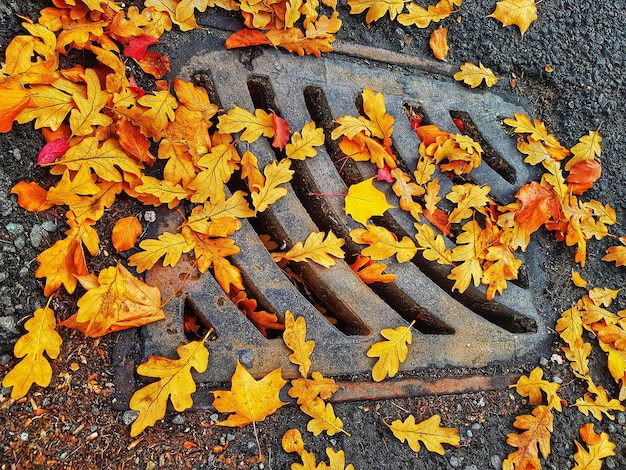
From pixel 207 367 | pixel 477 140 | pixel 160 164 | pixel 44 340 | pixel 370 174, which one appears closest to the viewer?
pixel 44 340

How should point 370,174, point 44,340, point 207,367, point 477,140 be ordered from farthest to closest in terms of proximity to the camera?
point 477,140, point 370,174, point 207,367, point 44,340

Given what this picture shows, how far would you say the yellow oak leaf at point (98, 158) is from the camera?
4.78ft

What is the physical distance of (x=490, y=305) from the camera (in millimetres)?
1833

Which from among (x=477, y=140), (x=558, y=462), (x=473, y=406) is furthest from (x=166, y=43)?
(x=558, y=462)

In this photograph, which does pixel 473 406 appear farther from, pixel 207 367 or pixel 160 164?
pixel 160 164

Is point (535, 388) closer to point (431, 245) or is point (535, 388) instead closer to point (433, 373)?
point (433, 373)

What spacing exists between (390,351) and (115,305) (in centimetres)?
80

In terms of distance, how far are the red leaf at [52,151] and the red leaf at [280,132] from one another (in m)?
0.60

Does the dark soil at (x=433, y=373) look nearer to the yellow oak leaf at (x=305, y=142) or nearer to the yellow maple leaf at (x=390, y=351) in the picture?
the yellow maple leaf at (x=390, y=351)

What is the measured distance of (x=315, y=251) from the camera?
5.36 ft

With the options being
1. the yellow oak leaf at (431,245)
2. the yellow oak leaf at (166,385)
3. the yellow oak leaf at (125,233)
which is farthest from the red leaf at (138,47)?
the yellow oak leaf at (431,245)

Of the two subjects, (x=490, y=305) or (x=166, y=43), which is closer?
(x=166, y=43)

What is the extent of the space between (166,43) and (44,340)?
96cm

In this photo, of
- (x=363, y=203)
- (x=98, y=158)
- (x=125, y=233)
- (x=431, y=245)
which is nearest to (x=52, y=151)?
(x=98, y=158)
